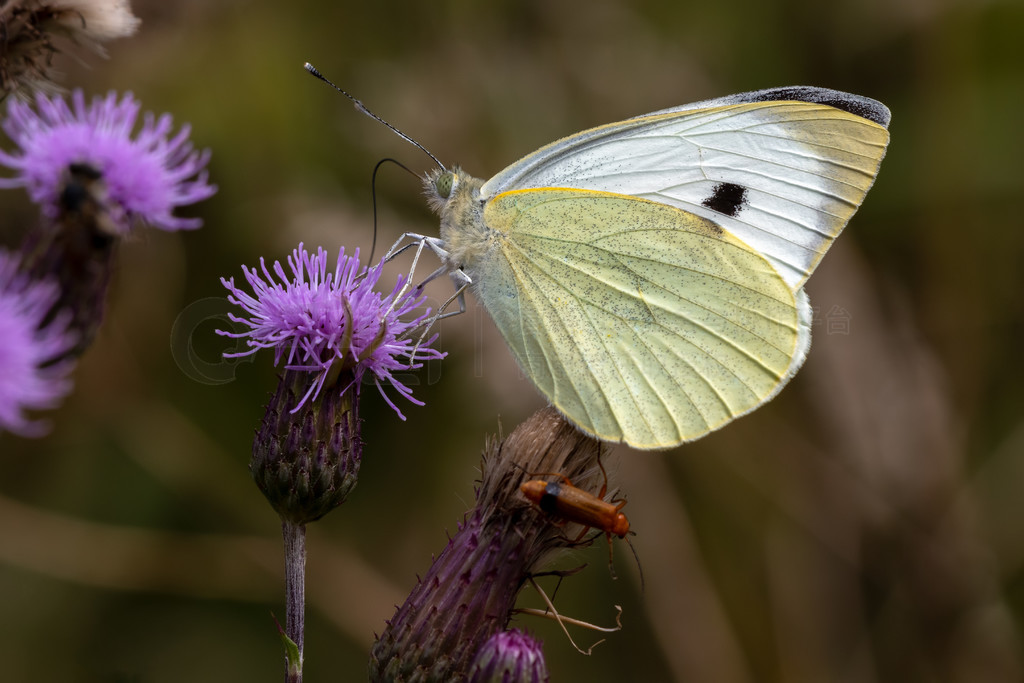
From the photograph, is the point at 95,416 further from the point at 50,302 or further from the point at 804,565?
the point at 804,565

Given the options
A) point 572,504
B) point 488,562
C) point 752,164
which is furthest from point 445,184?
point 488,562

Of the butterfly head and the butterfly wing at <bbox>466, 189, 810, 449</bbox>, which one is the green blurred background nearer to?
the butterfly head

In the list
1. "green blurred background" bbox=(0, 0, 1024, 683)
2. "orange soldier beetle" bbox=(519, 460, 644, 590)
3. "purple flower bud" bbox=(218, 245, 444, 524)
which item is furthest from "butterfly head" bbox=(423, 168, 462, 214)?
"orange soldier beetle" bbox=(519, 460, 644, 590)

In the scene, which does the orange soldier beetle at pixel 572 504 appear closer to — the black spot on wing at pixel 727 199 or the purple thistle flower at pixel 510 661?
the purple thistle flower at pixel 510 661

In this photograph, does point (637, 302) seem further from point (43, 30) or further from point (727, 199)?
point (43, 30)

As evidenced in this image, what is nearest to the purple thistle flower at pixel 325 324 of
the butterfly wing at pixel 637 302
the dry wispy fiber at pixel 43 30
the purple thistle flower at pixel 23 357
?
the butterfly wing at pixel 637 302
